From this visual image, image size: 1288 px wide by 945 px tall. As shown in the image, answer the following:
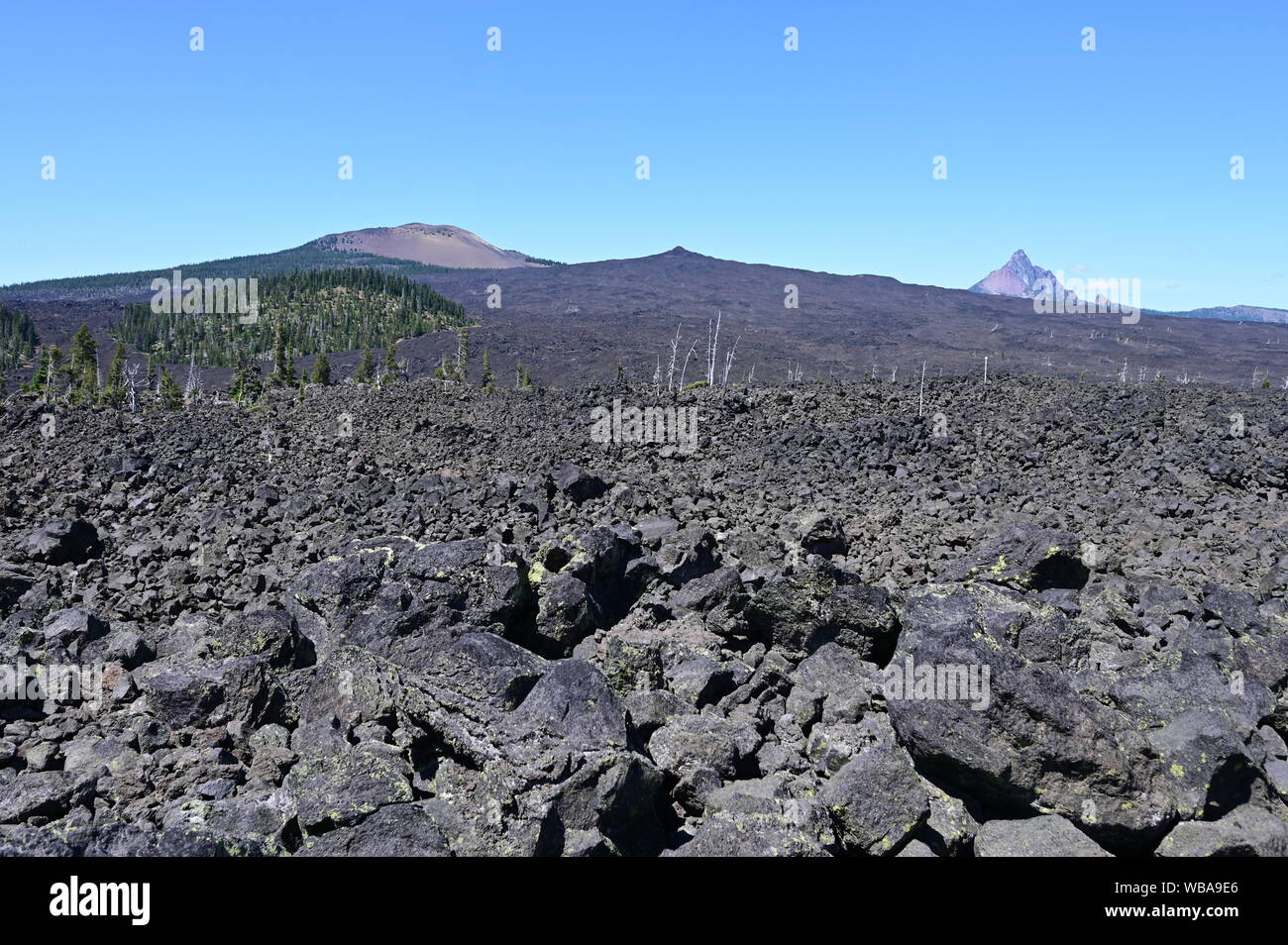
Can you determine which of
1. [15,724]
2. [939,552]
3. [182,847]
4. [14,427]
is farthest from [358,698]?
[14,427]

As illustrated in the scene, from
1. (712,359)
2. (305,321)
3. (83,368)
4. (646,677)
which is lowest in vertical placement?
(646,677)

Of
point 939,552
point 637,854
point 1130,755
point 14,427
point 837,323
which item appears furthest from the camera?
point 837,323

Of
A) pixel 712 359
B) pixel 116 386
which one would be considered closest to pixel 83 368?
pixel 116 386

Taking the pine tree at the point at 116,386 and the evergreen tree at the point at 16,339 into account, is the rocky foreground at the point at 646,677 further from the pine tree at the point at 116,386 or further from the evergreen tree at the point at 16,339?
the evergreen tree at the point at 16,339

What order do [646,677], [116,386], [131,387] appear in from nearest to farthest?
Answer: 1. [646,677]
2. [131,387]
3. [116,386]

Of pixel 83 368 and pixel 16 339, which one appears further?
pixel 16 339

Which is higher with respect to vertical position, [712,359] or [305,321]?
[305,321]

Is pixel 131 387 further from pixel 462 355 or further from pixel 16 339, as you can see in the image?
pixel 16 339

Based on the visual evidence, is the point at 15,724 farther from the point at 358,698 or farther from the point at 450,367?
the point at 450,367
